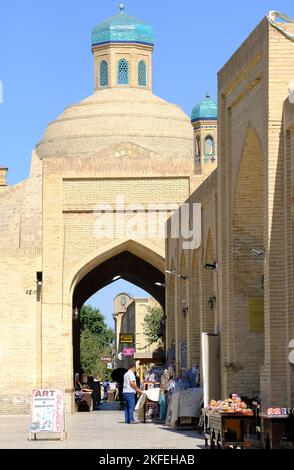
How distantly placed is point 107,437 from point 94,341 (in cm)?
5766

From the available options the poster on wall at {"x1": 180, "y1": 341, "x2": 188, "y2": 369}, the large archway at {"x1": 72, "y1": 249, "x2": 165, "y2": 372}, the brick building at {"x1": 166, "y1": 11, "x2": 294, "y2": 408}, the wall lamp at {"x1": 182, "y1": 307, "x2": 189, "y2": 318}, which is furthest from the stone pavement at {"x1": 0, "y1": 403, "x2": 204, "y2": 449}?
the large archway at {"x1": 72, "y1": 249, "x2": 165, "y2": 372}

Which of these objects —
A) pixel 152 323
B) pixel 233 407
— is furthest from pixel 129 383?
pixel 152 323

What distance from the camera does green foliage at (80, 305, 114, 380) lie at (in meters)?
71.6

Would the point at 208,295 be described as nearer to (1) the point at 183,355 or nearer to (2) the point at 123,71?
(1) the point at 183,355

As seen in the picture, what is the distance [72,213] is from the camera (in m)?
32.2

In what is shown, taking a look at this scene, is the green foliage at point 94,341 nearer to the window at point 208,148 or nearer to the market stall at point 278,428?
the window at point 208,148

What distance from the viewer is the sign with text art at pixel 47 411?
728 inches

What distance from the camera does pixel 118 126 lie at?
151ft

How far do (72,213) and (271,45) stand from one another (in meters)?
15.6

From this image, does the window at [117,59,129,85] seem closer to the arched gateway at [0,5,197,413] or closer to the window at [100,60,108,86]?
the window at [100,60,108,86]

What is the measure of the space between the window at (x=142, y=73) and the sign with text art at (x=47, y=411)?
31420 mm

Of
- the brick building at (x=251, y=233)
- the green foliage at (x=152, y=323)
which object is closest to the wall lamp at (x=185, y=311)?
the brick building at (x=251, y=233)
